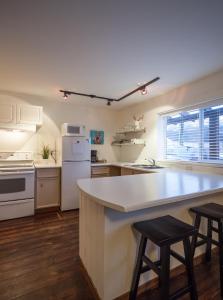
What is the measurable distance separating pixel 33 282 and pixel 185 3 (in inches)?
105

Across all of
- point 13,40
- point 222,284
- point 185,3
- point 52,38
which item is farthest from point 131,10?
point 222,284

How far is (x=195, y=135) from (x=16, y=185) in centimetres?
320

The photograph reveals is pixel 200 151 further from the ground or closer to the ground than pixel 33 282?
further from the ground

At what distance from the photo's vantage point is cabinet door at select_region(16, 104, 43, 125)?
3.25 m

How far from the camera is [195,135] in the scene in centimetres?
293

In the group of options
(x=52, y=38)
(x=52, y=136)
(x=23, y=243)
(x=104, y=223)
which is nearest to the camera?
(x=104, y=223)

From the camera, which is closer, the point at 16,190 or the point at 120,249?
the point at 120,249

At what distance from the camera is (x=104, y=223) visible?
4.15ft

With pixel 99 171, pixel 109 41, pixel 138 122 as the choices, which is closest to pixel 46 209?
pixel 99 171

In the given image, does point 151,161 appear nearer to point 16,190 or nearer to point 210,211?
point 210,211

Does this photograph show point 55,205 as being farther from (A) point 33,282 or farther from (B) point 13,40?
(B) point 13,40

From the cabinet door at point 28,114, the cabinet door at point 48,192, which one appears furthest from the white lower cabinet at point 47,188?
the cabinet door at point 28,114

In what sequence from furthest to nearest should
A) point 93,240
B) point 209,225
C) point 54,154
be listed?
point 54,154
point 209,225
point 93,240

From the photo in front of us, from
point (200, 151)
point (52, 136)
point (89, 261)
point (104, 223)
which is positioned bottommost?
point (89, 261)
